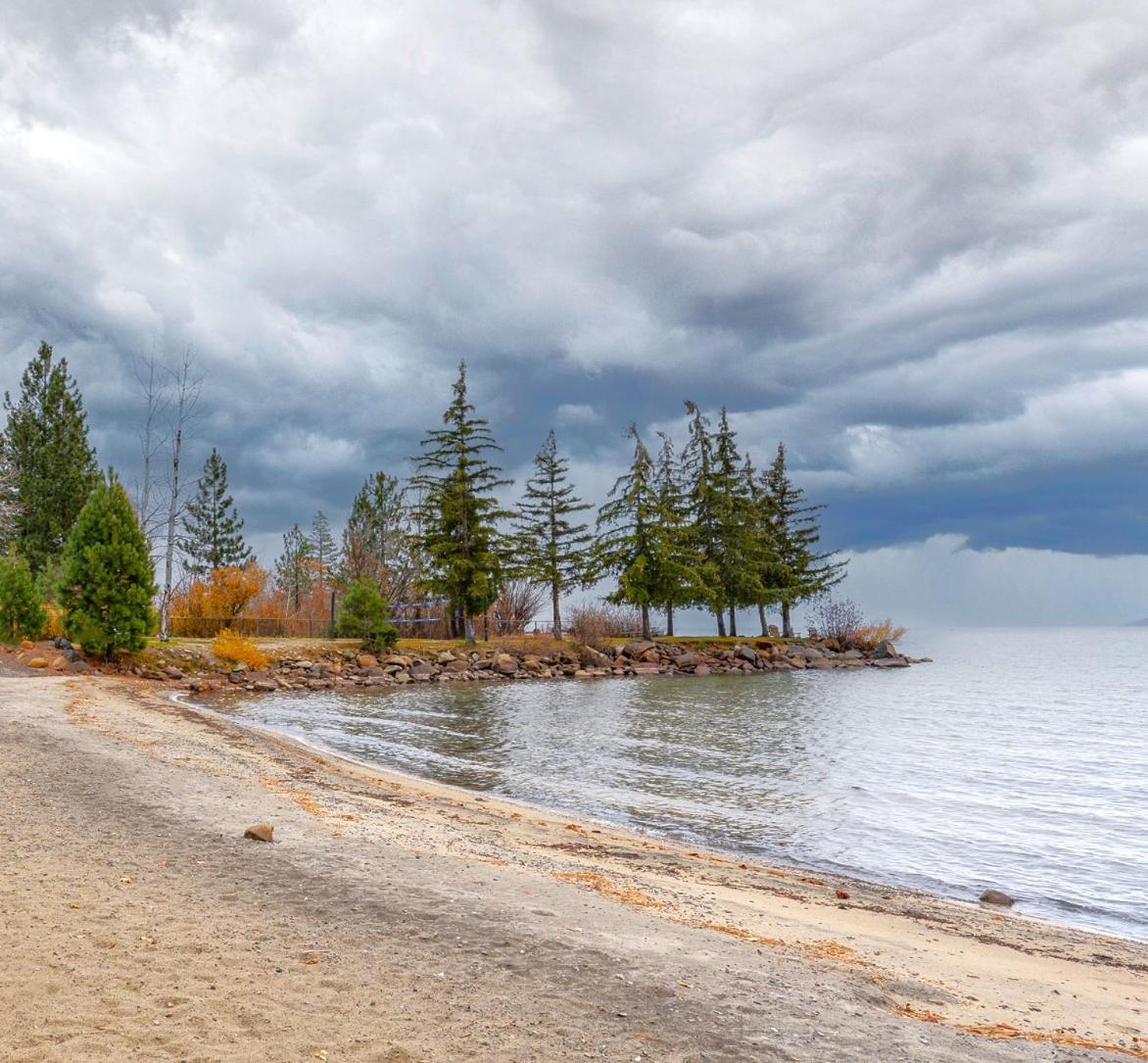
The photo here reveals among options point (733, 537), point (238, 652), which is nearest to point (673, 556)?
point (733, 537)

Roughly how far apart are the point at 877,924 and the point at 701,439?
175 ft

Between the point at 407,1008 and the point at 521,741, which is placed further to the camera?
the point at 521,741

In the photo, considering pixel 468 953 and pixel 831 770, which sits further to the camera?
pixel 831 770

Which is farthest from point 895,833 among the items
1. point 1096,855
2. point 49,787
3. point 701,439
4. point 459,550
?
point 701,439

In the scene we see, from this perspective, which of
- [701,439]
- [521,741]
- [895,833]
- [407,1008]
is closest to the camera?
[407,1008]

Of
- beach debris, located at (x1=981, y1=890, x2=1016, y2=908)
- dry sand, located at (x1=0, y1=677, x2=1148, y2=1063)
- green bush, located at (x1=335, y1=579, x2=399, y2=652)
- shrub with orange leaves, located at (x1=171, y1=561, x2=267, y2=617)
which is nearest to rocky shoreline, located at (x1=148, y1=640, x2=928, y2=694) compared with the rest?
green bush, located at (x1=335, y1=579, x2=399, y2=652)

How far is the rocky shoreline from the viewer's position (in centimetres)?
3228

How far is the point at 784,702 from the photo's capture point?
99.6 ft

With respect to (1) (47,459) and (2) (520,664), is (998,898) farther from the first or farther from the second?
(1) (47,459)

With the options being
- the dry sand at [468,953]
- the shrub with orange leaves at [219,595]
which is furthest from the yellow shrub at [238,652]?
the dry sand at [468,953]

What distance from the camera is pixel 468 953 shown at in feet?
16.3

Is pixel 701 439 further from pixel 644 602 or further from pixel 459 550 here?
pixel 459 550

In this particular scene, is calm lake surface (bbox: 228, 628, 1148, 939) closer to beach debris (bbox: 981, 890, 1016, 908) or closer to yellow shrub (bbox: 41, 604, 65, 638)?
beach debris (bbox: 981, 890, 1016, 908)

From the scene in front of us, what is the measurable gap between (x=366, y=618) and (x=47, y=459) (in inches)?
958
